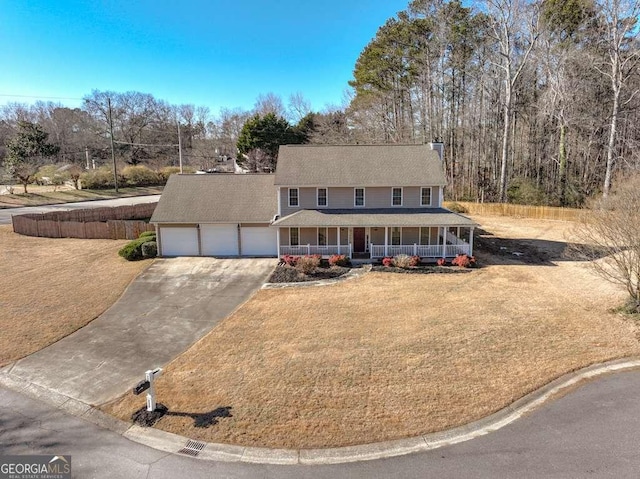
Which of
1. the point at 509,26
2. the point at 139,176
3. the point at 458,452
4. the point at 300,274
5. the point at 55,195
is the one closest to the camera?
the point at 458,452

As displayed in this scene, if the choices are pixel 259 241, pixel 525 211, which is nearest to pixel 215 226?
pixel 259 241

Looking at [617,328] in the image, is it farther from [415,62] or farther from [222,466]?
[415,62]

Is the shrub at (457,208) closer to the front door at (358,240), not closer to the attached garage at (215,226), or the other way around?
the front door at (358,240)

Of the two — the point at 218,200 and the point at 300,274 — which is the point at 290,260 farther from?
the point at 218,200

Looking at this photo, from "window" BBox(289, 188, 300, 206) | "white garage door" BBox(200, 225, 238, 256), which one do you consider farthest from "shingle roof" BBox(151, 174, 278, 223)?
"window" BBox(289, 188, 300, 206)

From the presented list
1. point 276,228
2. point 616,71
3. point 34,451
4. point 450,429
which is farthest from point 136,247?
point 616,71

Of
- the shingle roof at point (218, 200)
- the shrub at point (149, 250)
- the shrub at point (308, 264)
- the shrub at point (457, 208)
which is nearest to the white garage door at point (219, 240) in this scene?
the shingle roof at point (218, 200)

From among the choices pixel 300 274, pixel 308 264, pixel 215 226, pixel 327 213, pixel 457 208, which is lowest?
pixel 300 274

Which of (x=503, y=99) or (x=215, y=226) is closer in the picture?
(x=215, y=226)
